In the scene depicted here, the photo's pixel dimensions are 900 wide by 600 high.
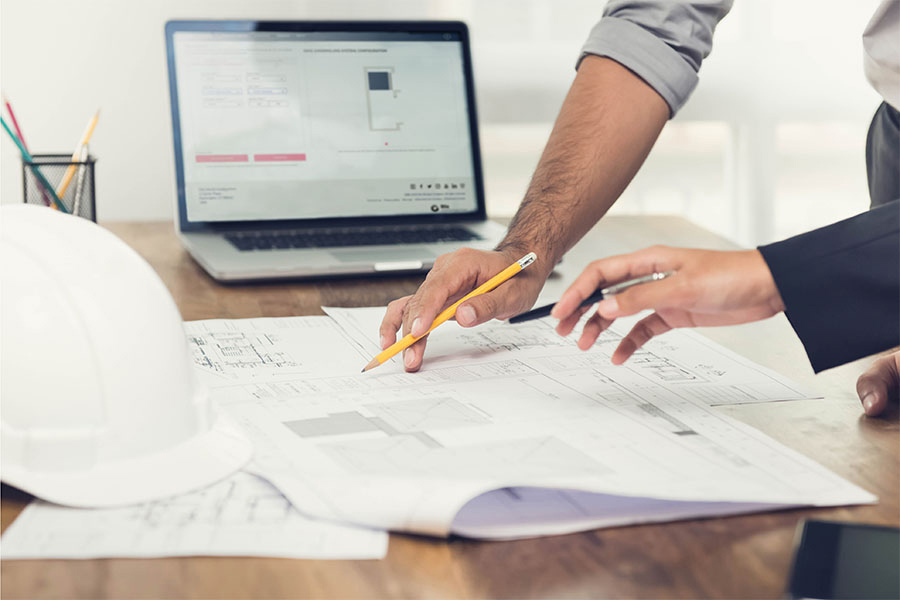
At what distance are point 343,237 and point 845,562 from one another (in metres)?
0.92

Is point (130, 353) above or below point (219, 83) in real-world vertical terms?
below

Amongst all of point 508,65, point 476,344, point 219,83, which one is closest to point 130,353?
point 476,344

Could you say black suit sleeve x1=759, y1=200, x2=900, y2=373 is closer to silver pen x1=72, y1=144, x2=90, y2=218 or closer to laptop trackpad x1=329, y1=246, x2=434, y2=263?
laptop trackpad x1=329, y1=246, x2=434, y2=263

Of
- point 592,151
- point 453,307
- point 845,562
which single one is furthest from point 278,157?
point 845,562

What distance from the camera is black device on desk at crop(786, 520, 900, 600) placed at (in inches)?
17.2

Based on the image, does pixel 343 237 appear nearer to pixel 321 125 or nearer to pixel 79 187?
pixel 321 125

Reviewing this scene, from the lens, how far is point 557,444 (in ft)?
2.03

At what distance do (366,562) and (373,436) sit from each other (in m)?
0.14

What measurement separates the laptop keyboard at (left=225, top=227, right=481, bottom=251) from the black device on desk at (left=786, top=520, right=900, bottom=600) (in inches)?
33.6

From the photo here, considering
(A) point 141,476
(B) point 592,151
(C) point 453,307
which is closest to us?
(A) point 141,476

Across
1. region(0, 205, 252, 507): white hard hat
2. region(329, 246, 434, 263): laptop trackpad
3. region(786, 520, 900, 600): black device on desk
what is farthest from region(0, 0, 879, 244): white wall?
region(786, 520, 900, 600): black device on desk

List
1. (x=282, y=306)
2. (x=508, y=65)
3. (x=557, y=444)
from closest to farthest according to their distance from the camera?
(x=557, y=444)
(x=282, y=306)
(x=508, y=65)

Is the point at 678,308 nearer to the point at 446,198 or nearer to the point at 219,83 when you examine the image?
the point at 446,198

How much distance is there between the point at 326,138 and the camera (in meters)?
1.32
